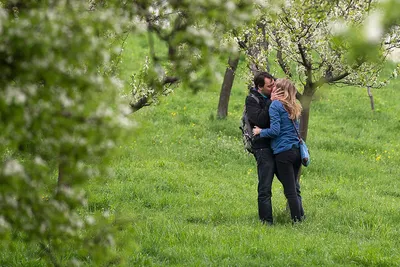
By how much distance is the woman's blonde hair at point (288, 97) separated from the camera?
951 cm

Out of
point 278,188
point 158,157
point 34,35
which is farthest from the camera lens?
point 158,157

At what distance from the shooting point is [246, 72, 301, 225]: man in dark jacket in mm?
9627

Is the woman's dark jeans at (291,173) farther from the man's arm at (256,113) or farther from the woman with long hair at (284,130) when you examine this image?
the man's arm at (256,113)

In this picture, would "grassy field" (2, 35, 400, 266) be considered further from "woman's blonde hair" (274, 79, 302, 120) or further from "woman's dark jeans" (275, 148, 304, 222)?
"woman's blonde hair" (274, 79, 302, 120)

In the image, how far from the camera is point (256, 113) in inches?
383

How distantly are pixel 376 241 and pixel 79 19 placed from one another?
651 centimetres

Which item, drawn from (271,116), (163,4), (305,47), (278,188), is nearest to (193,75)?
(163,4)

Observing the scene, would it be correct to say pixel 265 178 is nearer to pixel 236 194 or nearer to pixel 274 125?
pixel 274 125

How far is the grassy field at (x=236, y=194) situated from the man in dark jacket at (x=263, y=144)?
1.22 feet

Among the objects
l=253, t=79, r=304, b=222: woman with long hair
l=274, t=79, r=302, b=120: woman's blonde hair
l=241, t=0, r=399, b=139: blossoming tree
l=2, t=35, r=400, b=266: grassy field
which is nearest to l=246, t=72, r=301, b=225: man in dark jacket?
l=253, t=79, r=304, b=222: woman with long hair

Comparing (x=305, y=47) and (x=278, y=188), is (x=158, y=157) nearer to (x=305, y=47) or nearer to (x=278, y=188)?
(x=278, y=188)

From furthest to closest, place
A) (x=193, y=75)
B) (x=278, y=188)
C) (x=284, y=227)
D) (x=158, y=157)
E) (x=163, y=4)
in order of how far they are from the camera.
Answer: (x=158, y=157) < (x=278, y=188) < (x=284, y=227) < (x=163, y=4) < (x=193, y=75)

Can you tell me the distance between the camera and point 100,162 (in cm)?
388

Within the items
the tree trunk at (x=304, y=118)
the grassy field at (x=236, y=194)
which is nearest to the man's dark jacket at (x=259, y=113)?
the grassy field at (x=236, y=194)
